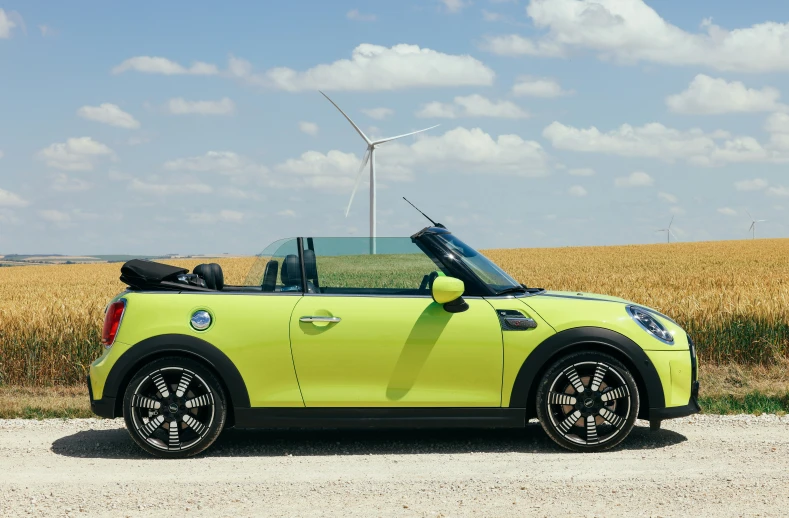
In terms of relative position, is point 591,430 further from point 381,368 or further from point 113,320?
point 113,320

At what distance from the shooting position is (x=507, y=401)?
6.28m

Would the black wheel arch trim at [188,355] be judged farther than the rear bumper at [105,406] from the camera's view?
No

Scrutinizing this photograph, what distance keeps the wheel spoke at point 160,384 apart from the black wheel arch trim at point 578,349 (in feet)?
8.18

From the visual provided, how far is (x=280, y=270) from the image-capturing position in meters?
6.68

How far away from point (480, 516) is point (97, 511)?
2.18 meters

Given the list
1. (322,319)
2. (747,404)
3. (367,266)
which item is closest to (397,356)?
(322,319)

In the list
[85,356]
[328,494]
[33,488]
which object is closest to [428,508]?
[328,494]

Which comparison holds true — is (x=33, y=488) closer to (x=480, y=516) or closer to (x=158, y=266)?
(x=158, y=266)

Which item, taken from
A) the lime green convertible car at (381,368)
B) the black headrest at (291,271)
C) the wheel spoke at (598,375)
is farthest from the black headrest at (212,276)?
the wheel spoke at (598,375)

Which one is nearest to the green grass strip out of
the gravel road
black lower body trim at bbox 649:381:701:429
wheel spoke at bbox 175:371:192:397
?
the gravel road

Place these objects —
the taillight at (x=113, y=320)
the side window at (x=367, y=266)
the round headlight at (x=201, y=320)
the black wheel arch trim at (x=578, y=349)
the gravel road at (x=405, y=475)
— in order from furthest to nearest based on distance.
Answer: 1. the side window at (x=367, y=266)
2. the taillight at (x=113, y=320)
3. the round headlight at (x=201, y=320)
4. the black wheel arch trim at (x=578, y=349)
5. the gravel road at (x=405, y=475)

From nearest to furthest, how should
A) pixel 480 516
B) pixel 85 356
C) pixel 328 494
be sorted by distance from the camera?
pixel 480 516, pixel 328 494, pixel 85 356

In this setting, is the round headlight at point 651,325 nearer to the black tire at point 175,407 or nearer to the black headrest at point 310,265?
the black headrest at point 310,265

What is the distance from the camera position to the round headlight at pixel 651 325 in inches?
254
